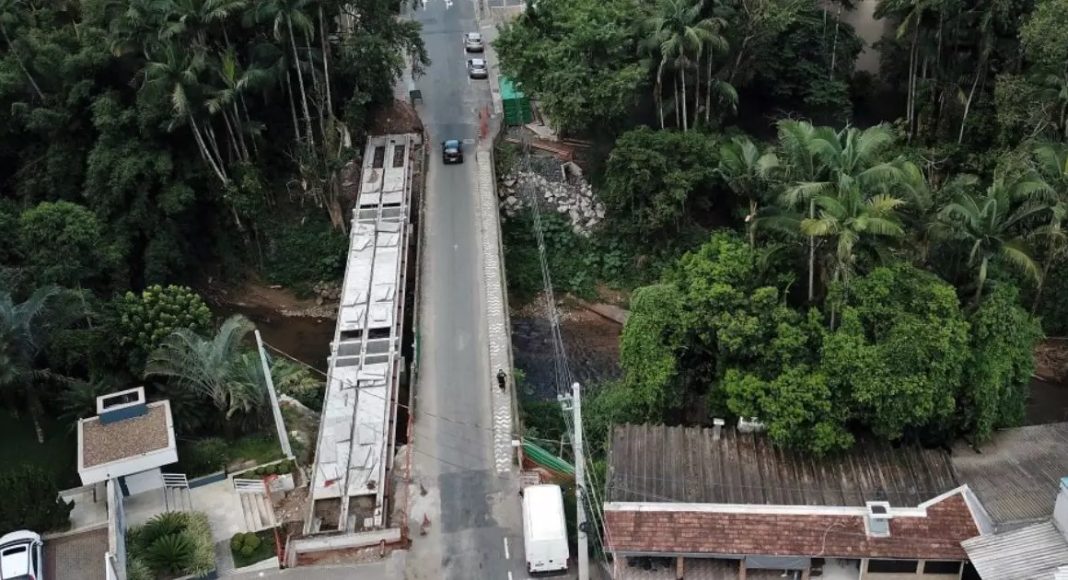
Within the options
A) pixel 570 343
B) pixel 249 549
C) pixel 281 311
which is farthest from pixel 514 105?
pixel 249 549

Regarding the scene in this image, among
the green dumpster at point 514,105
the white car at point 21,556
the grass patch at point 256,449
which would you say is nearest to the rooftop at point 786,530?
the grass patch at point 256,449

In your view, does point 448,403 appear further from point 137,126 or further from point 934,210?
point 137,126

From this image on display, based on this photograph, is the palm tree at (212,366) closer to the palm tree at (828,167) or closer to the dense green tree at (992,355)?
the palm tree at (828,167)

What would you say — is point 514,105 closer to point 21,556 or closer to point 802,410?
point 802,410

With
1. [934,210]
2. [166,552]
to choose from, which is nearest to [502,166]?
[934,210]

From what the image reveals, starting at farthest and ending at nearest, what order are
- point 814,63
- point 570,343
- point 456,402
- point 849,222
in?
point 814,63
point 570,343
point 456,402
point 849,222

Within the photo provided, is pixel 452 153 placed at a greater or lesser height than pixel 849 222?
greater

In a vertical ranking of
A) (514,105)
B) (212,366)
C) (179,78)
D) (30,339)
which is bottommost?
(212,366)

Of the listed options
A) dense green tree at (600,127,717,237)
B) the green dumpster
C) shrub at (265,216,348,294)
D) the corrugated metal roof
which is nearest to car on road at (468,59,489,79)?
the green dumpster
